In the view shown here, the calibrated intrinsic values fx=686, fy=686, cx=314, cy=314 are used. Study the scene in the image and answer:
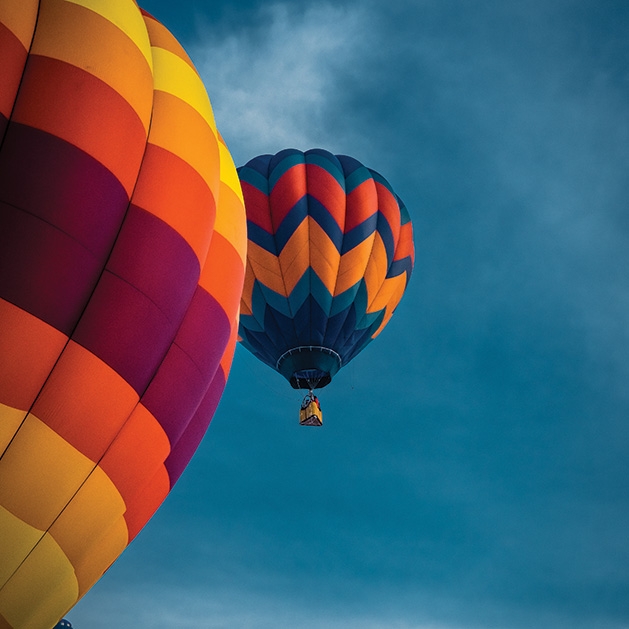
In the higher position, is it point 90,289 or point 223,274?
point 223,274

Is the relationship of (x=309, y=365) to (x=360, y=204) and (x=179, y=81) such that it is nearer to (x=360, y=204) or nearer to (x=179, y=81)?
(x=360, y=204)

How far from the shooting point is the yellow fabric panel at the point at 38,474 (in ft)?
11.5

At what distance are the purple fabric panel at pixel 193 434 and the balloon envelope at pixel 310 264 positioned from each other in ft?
18.9

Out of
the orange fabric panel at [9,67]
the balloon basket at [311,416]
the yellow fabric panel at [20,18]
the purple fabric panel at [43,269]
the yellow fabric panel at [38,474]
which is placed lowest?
the yellow fabric panel at [38,474]

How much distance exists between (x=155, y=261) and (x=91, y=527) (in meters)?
1.60

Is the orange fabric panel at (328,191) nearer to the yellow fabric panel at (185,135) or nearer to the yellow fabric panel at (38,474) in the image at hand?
the yellow fabric panel at (185,135)

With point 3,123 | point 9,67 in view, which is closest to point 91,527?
point 3,123

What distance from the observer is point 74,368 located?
3754mm

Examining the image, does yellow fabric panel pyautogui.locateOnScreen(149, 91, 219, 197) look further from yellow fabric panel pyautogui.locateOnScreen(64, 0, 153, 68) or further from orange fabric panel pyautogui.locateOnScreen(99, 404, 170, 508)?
orange fabric panel pyautogui.locateOnScreen(99, 404, 170, 508)

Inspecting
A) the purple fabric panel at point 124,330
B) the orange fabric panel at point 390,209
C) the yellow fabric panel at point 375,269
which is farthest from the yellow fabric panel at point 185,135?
the orange fabric panel at point 390,209

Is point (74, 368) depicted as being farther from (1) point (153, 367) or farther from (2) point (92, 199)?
(2) point (92, 199)

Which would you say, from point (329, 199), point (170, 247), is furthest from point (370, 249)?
point (170, 247)

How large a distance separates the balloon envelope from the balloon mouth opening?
0.05 feet

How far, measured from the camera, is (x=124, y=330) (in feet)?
13.1
